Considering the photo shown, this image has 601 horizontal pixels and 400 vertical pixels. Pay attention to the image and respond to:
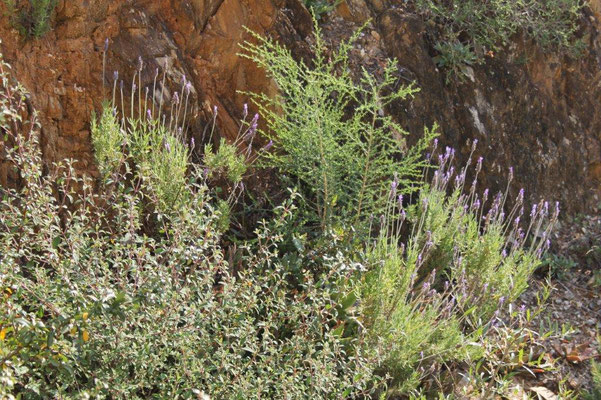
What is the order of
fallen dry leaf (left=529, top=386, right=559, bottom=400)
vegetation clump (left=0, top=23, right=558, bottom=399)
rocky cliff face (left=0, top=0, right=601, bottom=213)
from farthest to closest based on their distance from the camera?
fallen dry leaf (left=529, top=386, right=559, bottom=400) → rocky cliff face (left=0, top=0, right=601, bottom=213) → vegetation clump (left=0, top=23, right=558, bottom=399)

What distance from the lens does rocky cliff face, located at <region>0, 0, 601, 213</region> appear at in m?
4.00

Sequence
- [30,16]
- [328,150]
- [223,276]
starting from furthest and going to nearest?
1. [328,150]
2. [30,16]
3. [223,276]

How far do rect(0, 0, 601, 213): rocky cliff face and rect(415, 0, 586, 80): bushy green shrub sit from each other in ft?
0.37

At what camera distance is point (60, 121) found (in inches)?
156

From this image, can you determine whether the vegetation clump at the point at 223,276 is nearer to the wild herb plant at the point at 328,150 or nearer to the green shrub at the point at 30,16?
the wild herb plant at the point at 328,150

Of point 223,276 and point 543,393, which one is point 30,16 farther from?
point 543,393

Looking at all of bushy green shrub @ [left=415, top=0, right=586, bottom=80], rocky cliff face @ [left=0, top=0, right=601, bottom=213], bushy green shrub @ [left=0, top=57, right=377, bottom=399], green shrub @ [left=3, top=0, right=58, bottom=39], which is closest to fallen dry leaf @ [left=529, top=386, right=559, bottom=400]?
bushy green shrub @ [left=0, top=57, right=377, bottom=399]

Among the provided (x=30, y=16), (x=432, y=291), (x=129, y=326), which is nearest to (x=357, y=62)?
(x=432, y=291)

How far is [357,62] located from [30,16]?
Answer: 2.31 meters

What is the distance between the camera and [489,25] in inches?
237

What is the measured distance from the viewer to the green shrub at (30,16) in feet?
12.7

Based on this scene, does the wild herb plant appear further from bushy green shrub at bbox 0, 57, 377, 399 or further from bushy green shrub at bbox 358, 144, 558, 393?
bushy green shrub at bbox 0, 57, 377, 399

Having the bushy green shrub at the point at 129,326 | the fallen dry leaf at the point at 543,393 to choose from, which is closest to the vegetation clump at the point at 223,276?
the bushy green shrub at the point at 129,326

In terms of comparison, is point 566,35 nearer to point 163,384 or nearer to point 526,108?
point 526,108
